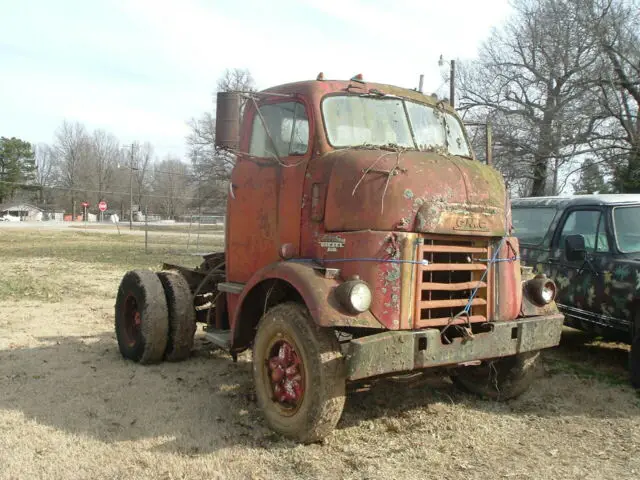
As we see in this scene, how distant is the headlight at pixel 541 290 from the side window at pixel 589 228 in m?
1.82

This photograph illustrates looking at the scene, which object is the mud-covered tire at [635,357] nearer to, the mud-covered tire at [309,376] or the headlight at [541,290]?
the headlight at [541,290]

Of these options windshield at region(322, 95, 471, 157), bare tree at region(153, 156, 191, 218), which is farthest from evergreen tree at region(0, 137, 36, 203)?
windshield at region(322, 95, 471, 157)

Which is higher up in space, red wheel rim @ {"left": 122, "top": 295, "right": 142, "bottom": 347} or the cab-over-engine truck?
the cab-over-engine truck

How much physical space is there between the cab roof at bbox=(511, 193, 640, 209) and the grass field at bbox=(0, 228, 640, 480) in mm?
1837

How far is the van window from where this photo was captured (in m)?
7.67

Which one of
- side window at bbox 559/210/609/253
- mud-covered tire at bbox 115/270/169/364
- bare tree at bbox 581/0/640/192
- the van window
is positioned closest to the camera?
mud-covered tire at bbox 115/270/169/364

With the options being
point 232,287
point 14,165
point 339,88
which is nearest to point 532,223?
point 339,88

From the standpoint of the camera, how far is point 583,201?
23.6ft

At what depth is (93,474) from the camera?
385cm

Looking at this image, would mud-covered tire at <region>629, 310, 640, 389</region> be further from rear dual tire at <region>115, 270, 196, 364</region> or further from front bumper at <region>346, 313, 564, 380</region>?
rear dual tire at <region>115, 270, 196, 364</region>

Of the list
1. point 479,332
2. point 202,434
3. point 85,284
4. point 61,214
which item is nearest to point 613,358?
point 479,332

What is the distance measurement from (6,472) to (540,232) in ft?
20.9

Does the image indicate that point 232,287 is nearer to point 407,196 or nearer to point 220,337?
point 220,337

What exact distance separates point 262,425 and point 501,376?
218 centimetres
